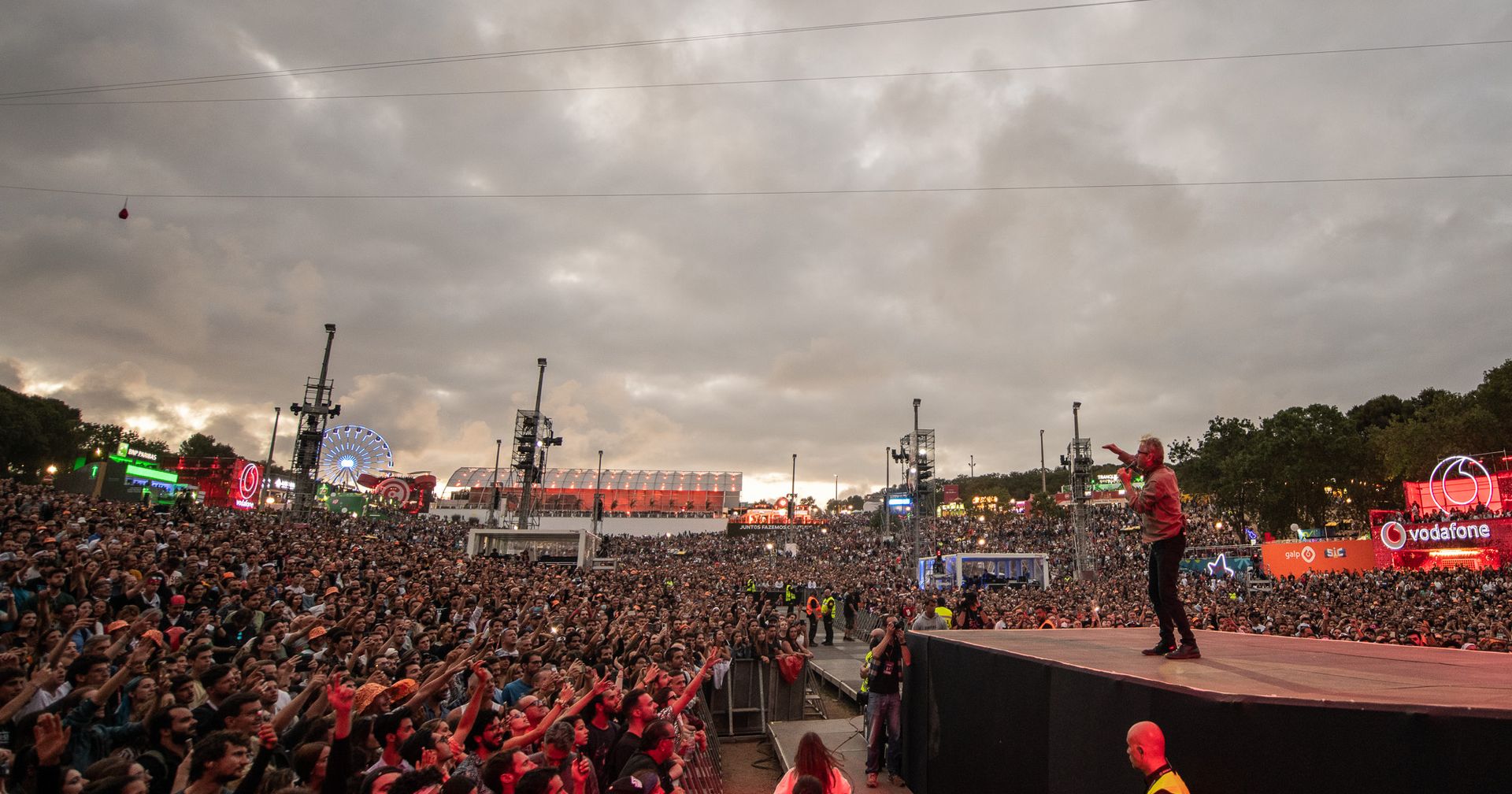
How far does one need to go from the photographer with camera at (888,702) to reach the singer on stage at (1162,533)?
143 inches

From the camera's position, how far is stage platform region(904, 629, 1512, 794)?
9.55 ft

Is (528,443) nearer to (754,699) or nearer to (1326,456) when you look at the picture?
(754,699)

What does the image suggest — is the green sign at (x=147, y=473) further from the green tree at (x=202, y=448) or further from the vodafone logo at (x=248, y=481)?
the green tree at (x=202, y=448)

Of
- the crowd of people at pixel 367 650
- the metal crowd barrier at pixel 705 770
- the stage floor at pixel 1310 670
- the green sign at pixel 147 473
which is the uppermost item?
the green sign at pixel 147 473

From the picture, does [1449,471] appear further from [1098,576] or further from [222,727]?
[222,727]

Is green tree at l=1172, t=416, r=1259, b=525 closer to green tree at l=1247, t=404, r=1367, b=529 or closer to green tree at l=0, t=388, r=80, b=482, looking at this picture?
green tree at l=1247, t=404, r=1367, b=529

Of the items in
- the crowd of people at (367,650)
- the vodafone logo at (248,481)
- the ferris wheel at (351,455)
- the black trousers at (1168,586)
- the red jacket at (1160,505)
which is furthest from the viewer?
the vodafone logo at (248,481)

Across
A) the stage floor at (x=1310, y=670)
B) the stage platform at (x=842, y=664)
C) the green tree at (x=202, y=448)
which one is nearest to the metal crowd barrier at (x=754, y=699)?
the stage platform at (x=842, y=664)

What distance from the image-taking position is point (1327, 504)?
47906mm

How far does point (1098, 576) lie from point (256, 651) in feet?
125

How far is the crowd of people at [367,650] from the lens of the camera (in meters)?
4.07

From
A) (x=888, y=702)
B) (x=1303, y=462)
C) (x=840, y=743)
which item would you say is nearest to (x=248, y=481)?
(x=840, y=743)

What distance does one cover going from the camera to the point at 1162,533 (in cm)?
553

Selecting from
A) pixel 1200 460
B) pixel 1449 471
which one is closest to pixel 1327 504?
pixel 1200 460
